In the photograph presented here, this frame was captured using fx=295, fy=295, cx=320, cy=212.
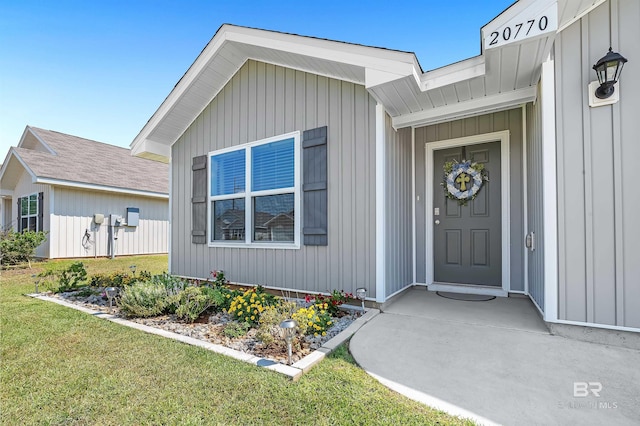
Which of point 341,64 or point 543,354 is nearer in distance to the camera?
point 543,354

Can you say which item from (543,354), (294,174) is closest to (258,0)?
(294,174)

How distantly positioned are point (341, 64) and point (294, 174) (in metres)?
1.50

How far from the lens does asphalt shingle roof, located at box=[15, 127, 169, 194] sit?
8.99 metres

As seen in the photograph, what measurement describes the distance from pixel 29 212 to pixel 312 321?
1210 centimetres

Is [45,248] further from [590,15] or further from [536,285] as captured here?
[590,15]

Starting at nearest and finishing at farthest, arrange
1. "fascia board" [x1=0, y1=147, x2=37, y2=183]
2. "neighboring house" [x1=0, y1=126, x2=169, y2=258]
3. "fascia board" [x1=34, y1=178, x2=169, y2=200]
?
"fascia board" [x1=0, y1=147, x2=37, y2=183] → "fascia board" [x1=34, y1=178, x2=169, y2=200] → "neighboring house" [x1=0, y1=126, x2=169, y2=258]

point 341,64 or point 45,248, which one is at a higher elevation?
point 341,64

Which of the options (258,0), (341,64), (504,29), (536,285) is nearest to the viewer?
(504,29)

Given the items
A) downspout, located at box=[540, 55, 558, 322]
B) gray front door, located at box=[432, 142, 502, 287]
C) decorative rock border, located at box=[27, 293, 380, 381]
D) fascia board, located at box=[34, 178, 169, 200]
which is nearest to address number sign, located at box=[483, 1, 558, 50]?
downspout, located at box=[540, 55, 558, 322]

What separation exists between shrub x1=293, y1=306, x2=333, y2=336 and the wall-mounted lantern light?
3.06 m

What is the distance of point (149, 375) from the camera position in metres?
2.05

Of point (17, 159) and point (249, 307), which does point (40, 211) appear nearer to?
point (17, 159)

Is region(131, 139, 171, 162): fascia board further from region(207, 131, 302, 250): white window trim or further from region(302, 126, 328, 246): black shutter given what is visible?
region(302, 126, 328, 246): black shutter

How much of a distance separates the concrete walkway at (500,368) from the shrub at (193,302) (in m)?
1.80
